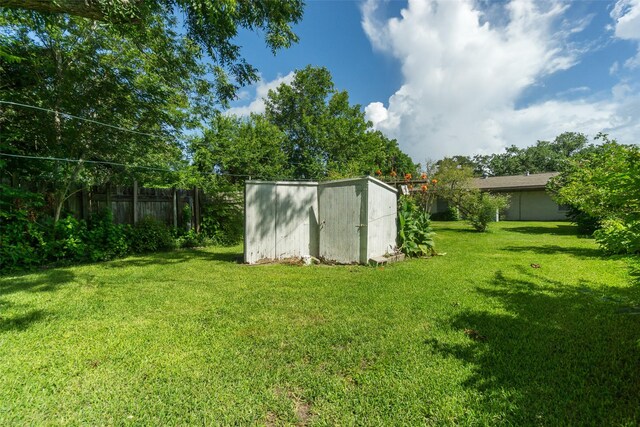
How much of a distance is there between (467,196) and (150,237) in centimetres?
1381

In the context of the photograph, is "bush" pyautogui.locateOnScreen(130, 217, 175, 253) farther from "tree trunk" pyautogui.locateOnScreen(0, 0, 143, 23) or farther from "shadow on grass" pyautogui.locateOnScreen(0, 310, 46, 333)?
"tree trunk" pyautogui.locateOnScreen(0, 0, 143, 23)

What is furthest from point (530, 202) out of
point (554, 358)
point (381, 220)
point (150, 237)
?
point (150, 237)

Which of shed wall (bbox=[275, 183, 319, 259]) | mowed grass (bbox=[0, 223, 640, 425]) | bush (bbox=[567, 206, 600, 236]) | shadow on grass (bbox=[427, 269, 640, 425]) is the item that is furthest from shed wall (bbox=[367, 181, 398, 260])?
bush (bbox=[567, 206, 600, 236])

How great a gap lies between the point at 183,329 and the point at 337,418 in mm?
2112

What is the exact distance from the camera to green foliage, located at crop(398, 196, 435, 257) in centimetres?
752

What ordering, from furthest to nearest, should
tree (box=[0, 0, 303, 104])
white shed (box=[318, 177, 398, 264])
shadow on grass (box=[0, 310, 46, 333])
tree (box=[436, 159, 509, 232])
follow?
tree (box=[436, 159, 509, 232])
white shed (box=[318, 177, 398, 264])
shadow on grass (box=[0, 310, 46, 333])
tree (box=[0, 0, 303, 104])

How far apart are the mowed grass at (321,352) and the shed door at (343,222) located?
1.48 m

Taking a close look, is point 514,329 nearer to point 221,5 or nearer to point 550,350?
point 550,350

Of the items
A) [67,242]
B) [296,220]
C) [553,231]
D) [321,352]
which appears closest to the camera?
[321,352]

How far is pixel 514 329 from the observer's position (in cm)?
311

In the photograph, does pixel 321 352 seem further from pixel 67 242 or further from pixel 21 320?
pixel 67 242

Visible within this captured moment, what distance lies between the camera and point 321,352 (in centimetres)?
270

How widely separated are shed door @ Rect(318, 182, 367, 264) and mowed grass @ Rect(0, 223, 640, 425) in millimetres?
1485

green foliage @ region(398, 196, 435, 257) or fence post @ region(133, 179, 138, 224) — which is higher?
fence post @ region(133, 179, 138, 224)
